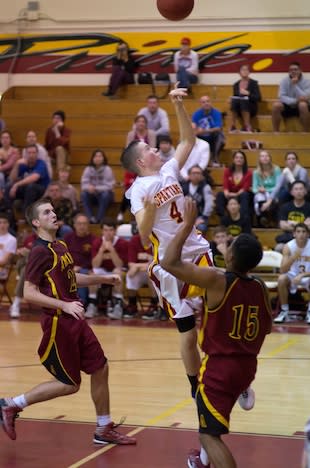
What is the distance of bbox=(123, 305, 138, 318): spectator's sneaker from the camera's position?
12670 mm

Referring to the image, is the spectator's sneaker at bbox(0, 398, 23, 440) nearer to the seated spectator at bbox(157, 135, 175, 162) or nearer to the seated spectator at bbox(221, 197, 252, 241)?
the seated spectator at bbox(221, 197, 252, 241)

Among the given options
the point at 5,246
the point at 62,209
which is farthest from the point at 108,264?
the point at 62,209

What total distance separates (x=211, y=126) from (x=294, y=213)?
2.99 metres

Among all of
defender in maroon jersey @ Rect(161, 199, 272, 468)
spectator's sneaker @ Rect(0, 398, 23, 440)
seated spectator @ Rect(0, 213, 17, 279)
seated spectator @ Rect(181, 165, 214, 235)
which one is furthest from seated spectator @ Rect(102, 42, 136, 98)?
defender in maroon jersey @ Rect(161, 199, 272, 468)

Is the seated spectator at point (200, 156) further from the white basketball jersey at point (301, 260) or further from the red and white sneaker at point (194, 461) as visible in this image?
the red and white sneaker at point (194, 461)

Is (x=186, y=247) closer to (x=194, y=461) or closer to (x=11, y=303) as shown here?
(x=194, y=461)

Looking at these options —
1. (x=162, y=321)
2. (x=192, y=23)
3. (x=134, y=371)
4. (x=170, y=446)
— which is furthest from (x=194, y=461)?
(x=192, y=23)

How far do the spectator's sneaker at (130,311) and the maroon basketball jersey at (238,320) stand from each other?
790cm

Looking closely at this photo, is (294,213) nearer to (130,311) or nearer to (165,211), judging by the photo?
(130,311)

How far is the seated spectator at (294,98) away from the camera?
52.4 ft

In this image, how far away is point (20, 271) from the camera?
1326cm

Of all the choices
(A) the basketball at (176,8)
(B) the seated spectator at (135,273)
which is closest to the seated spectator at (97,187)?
(B) the seated spectator at (135,273)

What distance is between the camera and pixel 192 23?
59.3ft

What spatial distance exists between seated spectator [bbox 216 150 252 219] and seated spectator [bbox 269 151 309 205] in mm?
429
